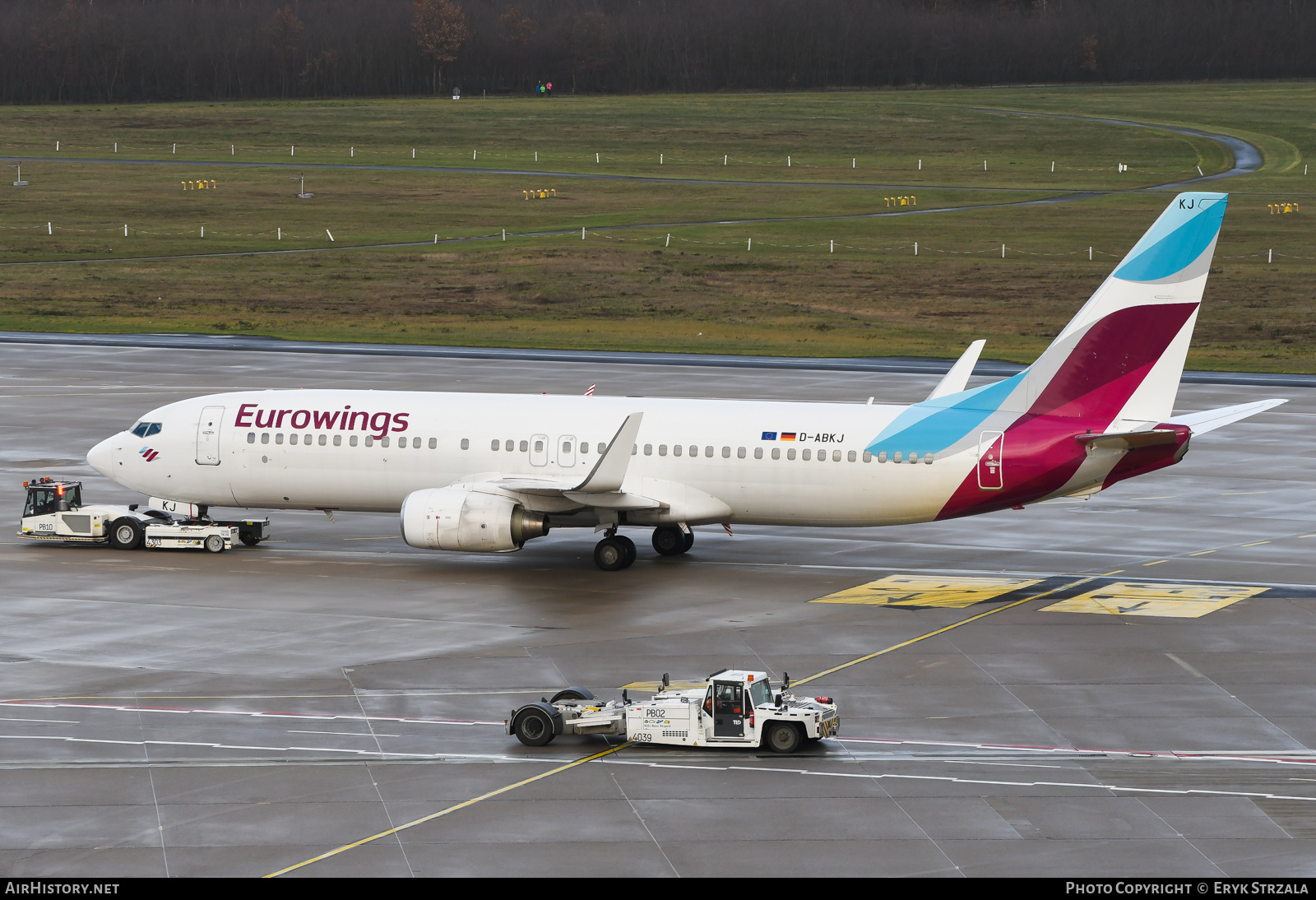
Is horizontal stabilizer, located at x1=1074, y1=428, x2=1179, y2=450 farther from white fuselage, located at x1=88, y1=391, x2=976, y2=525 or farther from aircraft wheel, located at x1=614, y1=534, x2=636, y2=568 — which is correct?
aircraft wheel, located at x1=614, y1=534, x2=636, y2=568

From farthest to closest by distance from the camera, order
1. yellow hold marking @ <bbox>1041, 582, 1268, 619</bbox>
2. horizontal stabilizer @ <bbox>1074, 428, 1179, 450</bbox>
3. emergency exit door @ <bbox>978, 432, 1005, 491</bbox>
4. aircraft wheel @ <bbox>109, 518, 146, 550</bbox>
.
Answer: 1. aircraft wheel @ <bbox>109, 518, 146, 550</bbox>
2. emergency exit door @ <bbox>978, 432, 1005, 491</bbox>
3. horizontal stabilizer @ <bbox>1074, 428, 1179, 450</bbox>
4. yellow hold marking @ <bbox>1041, 582, 1268, 619</bbox>

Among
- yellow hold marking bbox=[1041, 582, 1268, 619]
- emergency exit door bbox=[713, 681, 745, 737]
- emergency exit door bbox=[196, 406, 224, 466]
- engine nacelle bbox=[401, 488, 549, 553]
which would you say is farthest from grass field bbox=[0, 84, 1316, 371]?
emergency exit door bbox=[713, 681, 745, 737]

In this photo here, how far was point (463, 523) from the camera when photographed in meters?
44.0

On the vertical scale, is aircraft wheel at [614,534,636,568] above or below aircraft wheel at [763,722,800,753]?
below

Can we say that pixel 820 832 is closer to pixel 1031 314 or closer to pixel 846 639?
pixel 846 639

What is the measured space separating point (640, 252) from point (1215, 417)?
92.1 m

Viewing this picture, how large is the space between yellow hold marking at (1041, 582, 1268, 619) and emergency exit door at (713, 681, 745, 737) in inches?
568

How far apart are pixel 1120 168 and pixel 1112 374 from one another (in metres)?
152

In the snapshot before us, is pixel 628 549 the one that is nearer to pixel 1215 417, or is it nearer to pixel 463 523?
pixel 463 523

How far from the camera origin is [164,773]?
2834cm

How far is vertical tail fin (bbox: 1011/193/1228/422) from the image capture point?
43.1 meters

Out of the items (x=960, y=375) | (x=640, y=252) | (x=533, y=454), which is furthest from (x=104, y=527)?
(x=640, y=252)

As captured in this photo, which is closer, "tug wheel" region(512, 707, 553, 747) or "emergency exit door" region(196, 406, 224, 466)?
"tug wheel" region(512, 707, 553, 747)

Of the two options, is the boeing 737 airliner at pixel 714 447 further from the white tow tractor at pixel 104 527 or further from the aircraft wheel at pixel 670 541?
the white tow tractor at pixel 104 527
